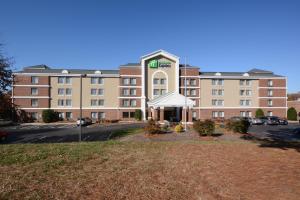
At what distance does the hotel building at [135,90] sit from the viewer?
5366 centimetres

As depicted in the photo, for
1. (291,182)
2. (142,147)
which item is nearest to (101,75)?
(142,147)

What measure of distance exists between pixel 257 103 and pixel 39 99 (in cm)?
5303

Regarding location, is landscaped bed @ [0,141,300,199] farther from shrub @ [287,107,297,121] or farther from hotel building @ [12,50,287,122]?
shrub @ [287,107,297,121]

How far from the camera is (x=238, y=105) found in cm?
5900

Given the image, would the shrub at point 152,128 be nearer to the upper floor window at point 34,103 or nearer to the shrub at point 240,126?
the shrub at point 240,126

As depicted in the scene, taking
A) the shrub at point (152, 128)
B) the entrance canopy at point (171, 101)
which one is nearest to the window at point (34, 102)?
the entrance canopy at point (171, 101)

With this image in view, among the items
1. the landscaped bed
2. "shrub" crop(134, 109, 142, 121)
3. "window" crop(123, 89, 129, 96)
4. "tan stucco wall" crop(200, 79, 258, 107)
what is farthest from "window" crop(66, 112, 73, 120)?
the landscaped bed

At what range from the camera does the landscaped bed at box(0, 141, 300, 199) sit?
6867 millimetres

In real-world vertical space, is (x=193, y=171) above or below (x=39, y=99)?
below

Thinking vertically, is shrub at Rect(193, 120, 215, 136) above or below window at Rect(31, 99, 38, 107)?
below

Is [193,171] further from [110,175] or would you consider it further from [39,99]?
[39,99]

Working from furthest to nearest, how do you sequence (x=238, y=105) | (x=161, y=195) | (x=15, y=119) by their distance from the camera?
(x=238, y=105) < (x=15, y=119) < (x=161, y=195)

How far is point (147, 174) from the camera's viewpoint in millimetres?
8625

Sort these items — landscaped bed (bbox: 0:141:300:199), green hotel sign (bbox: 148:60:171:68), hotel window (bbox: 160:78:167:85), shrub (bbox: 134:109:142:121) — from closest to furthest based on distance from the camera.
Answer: landscaped bed (bbox: 0:141:300:199) < shrub (bbox: 134:109:142:121) < green hotel sign (bbox: 148:60:171:68) < hotel window (bbox: 160:78:167:85)
